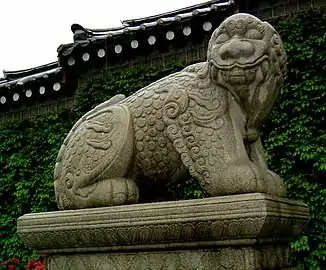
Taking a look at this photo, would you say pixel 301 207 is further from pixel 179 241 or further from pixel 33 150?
pixel 33 150

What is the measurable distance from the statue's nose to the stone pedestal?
80cm

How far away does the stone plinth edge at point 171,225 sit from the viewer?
106 inches

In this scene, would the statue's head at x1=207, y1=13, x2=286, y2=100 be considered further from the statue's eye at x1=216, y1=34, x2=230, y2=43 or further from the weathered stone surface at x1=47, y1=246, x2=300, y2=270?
the weathered stone surface at x1=47, y1=246, x2=300, y2=270

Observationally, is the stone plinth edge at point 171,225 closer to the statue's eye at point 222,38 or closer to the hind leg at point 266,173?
the hind leg at point 266,173

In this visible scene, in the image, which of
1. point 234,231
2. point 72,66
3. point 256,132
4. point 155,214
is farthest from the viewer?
point 72,66

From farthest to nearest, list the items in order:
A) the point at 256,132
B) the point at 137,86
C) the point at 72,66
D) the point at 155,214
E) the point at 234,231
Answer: the point at 72,66, the point at 137,86, the point at 256,132, the point at 155,214, the point at 234,231

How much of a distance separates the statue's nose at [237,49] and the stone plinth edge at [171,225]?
2.61 feet

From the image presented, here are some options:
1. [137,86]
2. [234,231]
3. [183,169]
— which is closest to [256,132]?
[183,169]

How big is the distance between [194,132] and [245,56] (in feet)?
1.69

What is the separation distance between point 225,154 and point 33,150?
23.7 feet

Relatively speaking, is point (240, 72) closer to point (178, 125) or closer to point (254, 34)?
point (254, 34)

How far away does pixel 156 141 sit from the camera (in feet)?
10.4

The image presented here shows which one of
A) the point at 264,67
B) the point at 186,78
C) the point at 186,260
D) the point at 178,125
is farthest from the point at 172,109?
the point at 186,260

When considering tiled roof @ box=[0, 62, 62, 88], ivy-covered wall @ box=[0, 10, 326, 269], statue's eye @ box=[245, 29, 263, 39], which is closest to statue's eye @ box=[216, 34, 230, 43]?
statue's eye @ box=[245, 29, 263, 39]
